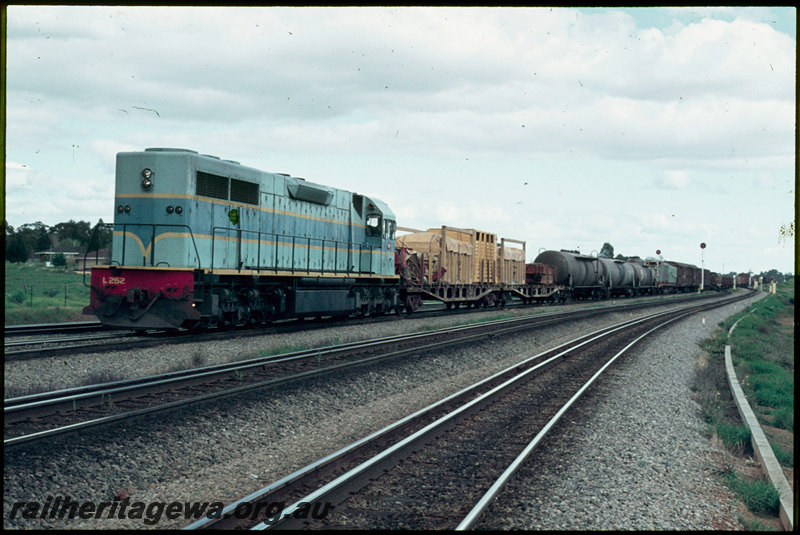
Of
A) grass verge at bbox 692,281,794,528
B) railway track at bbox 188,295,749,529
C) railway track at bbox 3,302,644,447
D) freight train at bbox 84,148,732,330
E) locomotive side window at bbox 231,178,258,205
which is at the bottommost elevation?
grass verge at bbox 692,281,794,528

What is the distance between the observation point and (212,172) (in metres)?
16.1

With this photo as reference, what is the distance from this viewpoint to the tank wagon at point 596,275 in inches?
1706

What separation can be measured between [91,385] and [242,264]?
Result: 8.18m

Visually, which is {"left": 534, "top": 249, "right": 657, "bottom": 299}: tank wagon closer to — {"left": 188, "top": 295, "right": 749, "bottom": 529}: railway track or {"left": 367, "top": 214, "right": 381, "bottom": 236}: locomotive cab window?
{"left": 367, "top": 214, "right": 381, "bottom": 236}: locomotive cab window

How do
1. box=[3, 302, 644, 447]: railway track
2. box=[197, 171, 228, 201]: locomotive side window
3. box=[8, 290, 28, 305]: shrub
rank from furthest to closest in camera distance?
box=[8, 290, 28, 305]: shrub
box=[197, 171, 228, 201]: locomotive side window
box=[3, 302, 644, 447]: railway track

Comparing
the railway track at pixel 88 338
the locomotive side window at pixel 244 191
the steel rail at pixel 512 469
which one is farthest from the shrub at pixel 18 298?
the steel rail at pixel 512 469

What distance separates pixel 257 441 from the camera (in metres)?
7.94

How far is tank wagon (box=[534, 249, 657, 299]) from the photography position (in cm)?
4334

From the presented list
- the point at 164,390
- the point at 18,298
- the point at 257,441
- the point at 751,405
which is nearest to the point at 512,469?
the point at 257,441

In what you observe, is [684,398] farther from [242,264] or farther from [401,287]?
[401,287]

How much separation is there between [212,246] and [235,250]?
1.06m

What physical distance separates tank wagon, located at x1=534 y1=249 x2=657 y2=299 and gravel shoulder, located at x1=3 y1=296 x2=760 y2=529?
2977 cm

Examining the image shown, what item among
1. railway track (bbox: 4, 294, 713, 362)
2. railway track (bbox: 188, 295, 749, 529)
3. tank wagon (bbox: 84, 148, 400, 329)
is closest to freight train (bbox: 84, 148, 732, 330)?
tank wagon (bbox: 84, 148, 400, 329)

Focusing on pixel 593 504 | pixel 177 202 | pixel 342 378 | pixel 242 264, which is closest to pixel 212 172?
pixel 177 202
